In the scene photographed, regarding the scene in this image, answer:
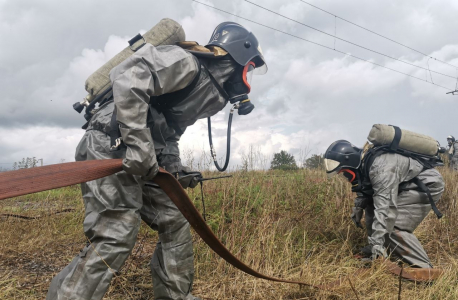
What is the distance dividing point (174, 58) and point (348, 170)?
247cm

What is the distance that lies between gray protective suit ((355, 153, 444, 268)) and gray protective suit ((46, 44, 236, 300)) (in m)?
1.88

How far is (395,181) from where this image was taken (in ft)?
10.5

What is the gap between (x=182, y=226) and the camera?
222cm

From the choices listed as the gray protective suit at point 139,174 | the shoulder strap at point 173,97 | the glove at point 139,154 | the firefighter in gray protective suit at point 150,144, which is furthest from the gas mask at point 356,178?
the glove at point 139,154

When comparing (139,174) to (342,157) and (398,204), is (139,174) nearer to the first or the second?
(342,157)

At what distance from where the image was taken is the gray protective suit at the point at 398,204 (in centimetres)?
310

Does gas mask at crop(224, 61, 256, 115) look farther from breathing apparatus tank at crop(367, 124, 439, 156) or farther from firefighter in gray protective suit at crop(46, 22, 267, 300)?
breathing apparatus tank at crop(367, 124, 439, 156)

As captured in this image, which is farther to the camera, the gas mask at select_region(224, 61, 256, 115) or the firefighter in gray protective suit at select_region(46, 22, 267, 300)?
the gas mask at select_region(224, 61, 256, 115)

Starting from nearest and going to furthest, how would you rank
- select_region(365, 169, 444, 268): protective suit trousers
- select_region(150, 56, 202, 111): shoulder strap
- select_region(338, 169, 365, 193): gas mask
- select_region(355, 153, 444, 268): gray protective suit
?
select_region(150, 56, 202, 111): shoulder strap, select_region(355, 153, 444, 268): gray protective suit, select_region(365, 169, 444, 268): protective suit trousers, select_region(338, 169, 365, 193): gas mask

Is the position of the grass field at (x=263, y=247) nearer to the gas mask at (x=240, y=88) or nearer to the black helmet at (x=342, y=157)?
the black helmet at (x=342, y=157)

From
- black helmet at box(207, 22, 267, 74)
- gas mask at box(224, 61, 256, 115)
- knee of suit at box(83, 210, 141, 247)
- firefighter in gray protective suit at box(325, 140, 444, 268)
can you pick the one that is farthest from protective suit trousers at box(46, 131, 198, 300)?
firefighter in gray protective suit at box(325, 140, 444, 268)

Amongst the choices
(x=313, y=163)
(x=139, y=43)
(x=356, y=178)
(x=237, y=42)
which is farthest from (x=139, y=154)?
(x=313, y=163)

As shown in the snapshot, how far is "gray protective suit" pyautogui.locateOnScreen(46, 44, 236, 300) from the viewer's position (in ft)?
5.44

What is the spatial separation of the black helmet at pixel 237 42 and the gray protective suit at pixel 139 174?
4.0 inches
